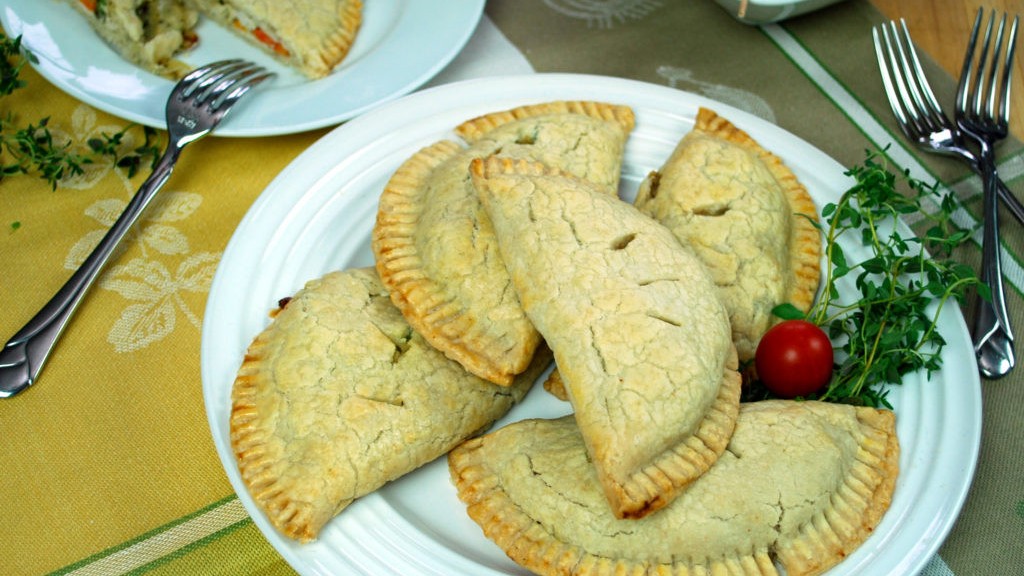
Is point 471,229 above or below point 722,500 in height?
above

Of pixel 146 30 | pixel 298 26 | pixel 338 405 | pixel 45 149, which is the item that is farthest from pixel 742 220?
pixel 146 30

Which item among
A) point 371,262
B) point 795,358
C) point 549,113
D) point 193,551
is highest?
point 549,113

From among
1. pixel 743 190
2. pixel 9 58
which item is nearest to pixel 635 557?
pixel 743 190

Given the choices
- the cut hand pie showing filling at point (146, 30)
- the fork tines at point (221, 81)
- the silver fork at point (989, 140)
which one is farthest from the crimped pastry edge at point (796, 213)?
the cut hand pie showing filling at point (146, 30)

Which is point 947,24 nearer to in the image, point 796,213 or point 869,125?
point 869,125

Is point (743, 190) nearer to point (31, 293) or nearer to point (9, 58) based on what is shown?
point (31, 293)

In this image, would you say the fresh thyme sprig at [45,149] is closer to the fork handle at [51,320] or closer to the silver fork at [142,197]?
the silver fork at [142,197]
